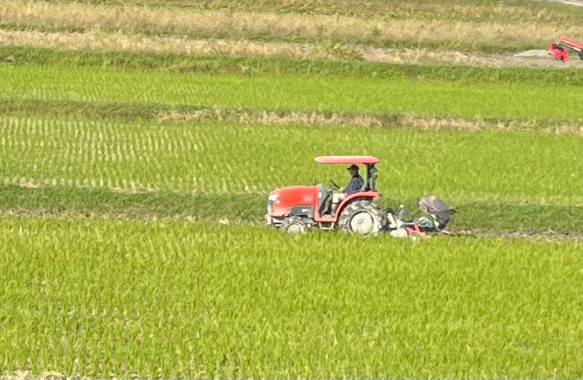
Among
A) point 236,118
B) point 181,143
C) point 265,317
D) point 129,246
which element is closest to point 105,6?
point 236,118

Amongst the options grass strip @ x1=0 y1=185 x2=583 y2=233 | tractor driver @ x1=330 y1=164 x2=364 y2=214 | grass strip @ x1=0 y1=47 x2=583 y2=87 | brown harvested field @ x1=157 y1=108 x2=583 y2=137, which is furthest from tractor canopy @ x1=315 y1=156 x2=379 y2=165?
grass strip @ x1=0 y1=47 x2=583 y2=87

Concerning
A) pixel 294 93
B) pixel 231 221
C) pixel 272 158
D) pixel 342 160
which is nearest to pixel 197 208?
pixel 231 221

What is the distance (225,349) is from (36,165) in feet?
31.5

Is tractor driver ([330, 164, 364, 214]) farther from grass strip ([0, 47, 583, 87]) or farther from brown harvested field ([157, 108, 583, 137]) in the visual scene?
grass strip ([0, 47, 583, 87])

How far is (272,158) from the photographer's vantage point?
19.5 metres

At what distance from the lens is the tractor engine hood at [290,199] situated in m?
14.9

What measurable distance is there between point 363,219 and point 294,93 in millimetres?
11749

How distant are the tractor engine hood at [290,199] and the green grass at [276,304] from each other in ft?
1.71

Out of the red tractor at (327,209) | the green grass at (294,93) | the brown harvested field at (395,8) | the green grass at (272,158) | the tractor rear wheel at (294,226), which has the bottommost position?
the brown harvested field at (395,8)

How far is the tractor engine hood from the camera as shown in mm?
14906

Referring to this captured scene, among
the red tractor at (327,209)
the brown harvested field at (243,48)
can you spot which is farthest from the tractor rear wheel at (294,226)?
the brown harvested field at (243,48)

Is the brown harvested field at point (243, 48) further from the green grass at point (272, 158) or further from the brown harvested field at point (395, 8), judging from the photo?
the green grass at point (272, 158)

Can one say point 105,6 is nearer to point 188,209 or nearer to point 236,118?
point 236,118

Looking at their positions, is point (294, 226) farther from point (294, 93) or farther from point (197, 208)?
point (294, 93)
